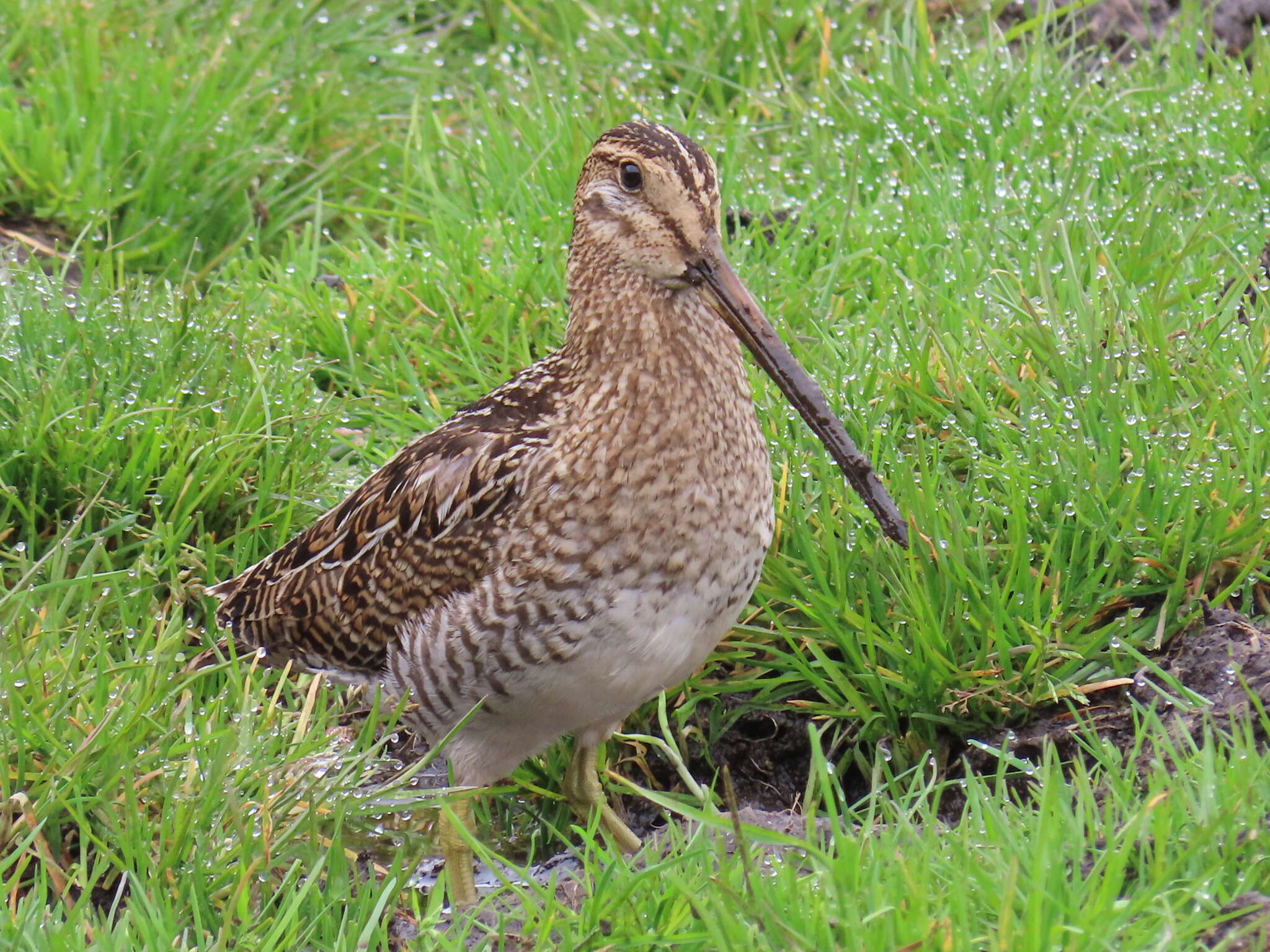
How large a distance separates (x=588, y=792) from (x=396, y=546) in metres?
0.65

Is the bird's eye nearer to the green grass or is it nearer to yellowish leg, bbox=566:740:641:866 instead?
the green grass

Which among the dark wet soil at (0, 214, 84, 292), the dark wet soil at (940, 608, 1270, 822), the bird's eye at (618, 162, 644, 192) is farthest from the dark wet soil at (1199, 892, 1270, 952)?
the dark wet soil at (0, 214, 84, 292)

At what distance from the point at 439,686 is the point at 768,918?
0.97m

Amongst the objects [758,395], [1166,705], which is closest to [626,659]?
[1166,705]

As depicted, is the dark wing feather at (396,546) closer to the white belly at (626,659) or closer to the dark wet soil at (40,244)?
the white belly at (626,659)

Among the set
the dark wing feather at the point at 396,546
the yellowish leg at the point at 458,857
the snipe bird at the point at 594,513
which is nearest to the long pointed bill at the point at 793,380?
the snipe bird at the point at 594,513

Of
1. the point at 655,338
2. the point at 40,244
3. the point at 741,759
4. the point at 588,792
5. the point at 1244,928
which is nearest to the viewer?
the point at 1244,928

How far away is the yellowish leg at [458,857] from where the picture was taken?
321 cm

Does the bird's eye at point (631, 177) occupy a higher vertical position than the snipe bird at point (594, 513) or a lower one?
higher

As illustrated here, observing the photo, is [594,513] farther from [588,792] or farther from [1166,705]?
[1166,705]


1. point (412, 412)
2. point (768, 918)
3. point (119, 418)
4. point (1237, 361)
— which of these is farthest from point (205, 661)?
point (1237, 361)

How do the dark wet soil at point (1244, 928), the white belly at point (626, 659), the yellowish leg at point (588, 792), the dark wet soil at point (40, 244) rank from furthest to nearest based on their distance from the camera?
the dark wet soil at point (40, 244) → the yellowish leg at point (588, 792) → the white belly at point (626, 659) → the dark wet soil at point (1244, 928)

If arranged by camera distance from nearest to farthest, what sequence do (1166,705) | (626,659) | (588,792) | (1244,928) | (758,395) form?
(1244,928) < (626,659) < (1166,705) < (588,792) < (758,395)

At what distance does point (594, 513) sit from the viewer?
3.03 m
